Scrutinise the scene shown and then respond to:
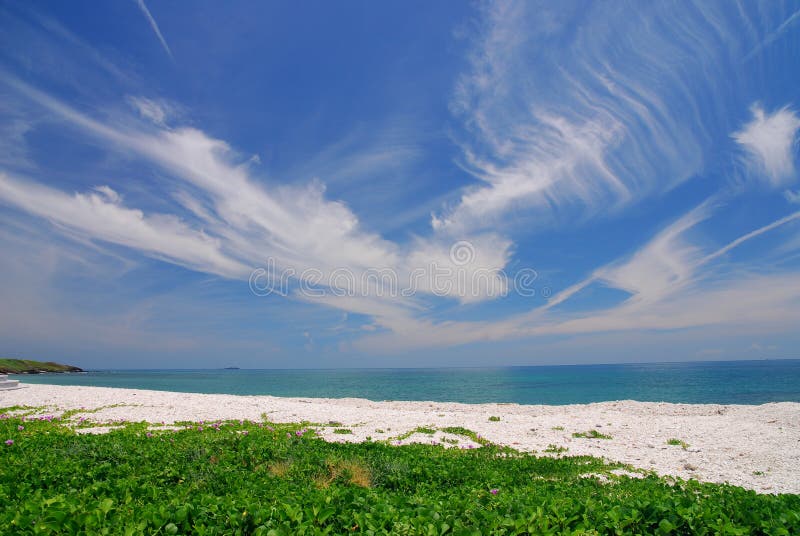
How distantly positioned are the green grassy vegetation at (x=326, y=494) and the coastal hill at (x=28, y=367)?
458 ft

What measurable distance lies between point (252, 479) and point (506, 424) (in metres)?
14.6

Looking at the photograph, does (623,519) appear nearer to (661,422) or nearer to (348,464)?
(348,464)

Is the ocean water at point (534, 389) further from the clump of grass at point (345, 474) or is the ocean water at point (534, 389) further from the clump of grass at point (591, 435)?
Answer: the clump of grass at point (345, 474)

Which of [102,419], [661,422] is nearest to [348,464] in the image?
[102,419]

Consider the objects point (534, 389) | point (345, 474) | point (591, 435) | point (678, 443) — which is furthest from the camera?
point (534, 389)

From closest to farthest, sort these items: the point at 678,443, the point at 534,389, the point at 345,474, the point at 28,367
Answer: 1. the point at 345,474
2. the point at 678,443
3. the point at 534,389
4. the point at 28,367

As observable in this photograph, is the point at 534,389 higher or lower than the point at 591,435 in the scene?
lower

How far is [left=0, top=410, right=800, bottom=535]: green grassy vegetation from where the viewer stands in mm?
4438

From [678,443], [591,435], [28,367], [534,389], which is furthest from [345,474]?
[28,367]

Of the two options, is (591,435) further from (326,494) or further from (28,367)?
(28,367)

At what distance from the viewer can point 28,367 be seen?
468 ft

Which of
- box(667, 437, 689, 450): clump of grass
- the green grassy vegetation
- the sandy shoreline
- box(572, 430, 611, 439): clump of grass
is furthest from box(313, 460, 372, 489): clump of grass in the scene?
box(667, 437, 689, 450): clump of grass

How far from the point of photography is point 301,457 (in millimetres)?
9664

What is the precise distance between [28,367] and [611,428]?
183901 mm
